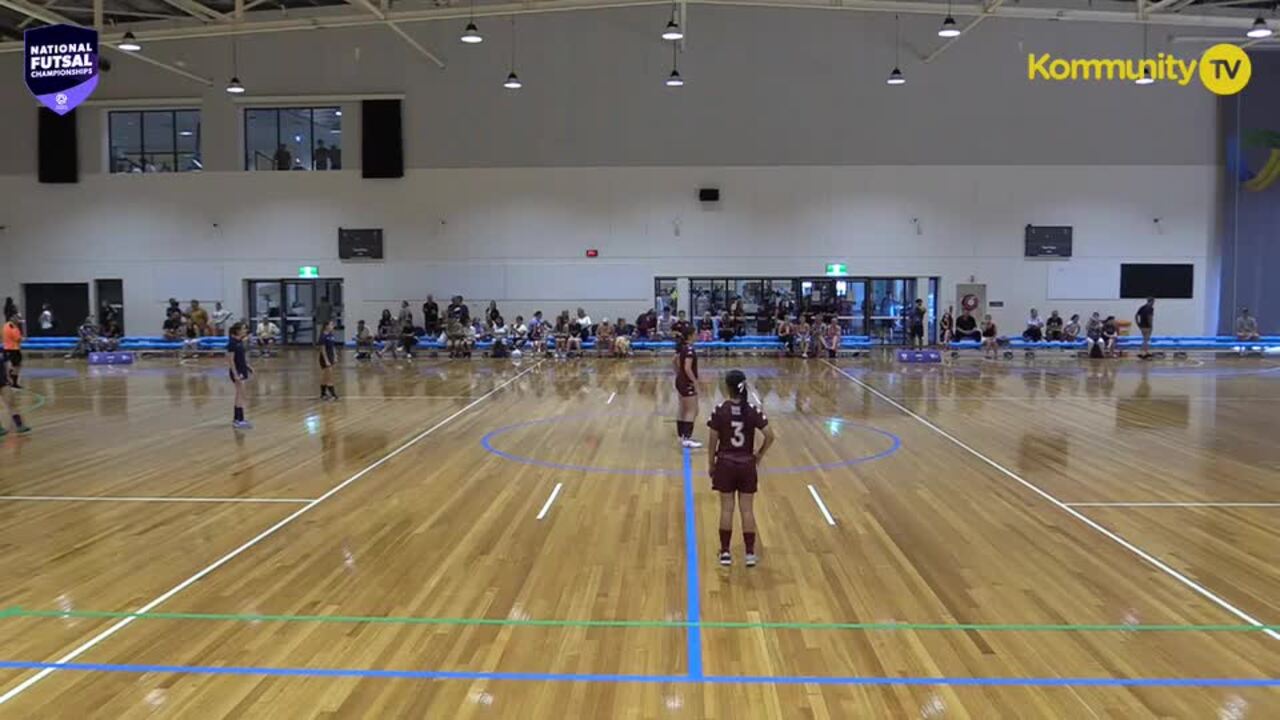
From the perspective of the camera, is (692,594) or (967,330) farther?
(967,330)

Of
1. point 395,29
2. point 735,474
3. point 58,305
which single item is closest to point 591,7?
point 395,29

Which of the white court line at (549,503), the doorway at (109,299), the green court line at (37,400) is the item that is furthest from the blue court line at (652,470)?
the doorway at (109,299)

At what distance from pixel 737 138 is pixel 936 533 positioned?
68.6 feet

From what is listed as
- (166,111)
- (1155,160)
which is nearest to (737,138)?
(1155,160)

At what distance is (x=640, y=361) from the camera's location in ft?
77.2

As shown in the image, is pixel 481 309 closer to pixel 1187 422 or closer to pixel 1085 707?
pixel 1187 422

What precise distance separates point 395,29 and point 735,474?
1923 cm

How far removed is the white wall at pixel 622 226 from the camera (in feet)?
87.5

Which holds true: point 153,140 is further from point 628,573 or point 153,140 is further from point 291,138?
point 628,573

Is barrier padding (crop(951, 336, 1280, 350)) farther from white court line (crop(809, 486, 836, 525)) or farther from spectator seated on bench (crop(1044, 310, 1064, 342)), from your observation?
white court line (crop(809, 486, 836, 525))

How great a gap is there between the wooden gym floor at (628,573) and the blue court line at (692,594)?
0.03 metres

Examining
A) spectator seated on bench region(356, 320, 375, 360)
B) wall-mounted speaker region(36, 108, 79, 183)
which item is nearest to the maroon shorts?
spectator seated on bench region(356, 320, 375, 360)

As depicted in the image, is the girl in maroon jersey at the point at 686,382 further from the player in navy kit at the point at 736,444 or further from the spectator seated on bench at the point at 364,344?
the spectator seated on bench at the point at 364,344

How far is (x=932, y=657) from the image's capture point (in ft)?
16.0
